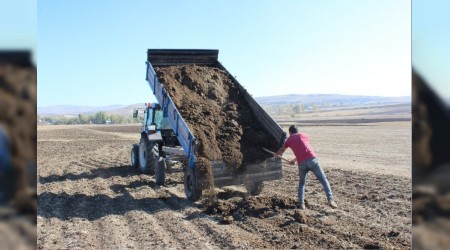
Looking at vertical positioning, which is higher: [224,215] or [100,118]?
Result: [100,118]

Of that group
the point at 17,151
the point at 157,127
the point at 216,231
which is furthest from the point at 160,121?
the point at 17,151

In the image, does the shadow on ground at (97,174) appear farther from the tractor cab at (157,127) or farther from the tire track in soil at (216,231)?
the tire track in soil at (216,231)

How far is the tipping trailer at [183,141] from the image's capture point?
8500 mm

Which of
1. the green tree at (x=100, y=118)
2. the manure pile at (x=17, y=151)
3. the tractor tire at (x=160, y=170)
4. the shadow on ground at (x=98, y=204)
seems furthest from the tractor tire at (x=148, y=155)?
the green tree at (x=100, y=118)

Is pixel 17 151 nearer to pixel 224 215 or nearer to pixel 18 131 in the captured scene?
pixel 18 131

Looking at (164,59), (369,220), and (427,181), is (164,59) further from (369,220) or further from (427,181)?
(427,181)

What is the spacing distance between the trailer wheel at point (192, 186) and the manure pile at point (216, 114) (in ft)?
1.46

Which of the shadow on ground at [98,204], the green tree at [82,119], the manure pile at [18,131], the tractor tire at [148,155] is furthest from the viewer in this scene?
the green tree at [82,119]

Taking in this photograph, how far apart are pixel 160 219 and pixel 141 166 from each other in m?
5.58

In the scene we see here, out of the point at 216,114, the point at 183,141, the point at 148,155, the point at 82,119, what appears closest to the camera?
the point at 183,141

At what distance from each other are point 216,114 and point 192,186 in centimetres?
197

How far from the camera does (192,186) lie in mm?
8578

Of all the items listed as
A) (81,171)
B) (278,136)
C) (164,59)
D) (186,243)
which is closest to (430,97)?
(186,243)

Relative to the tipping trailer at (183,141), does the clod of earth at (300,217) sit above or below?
below
